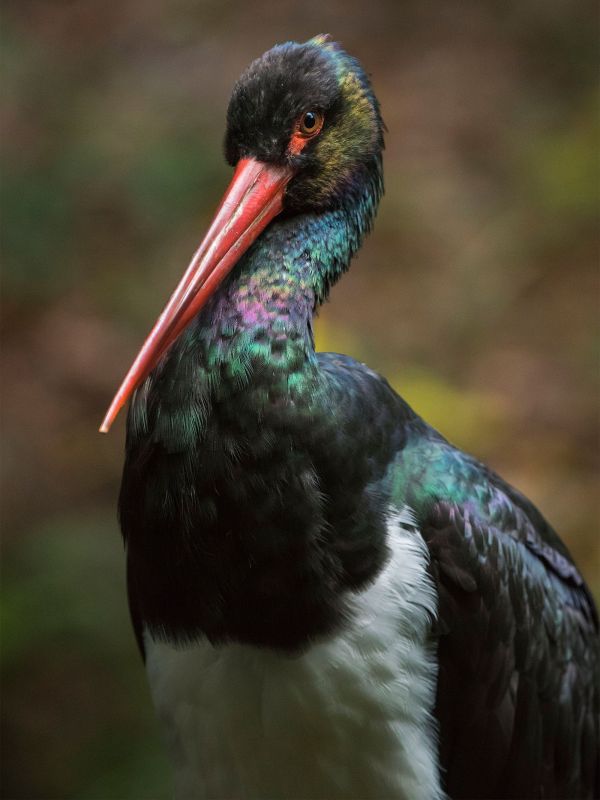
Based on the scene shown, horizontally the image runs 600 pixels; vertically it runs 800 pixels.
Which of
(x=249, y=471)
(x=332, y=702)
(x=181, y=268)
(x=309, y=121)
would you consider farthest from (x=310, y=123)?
(x=181, y=268)

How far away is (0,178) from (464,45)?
334 cm

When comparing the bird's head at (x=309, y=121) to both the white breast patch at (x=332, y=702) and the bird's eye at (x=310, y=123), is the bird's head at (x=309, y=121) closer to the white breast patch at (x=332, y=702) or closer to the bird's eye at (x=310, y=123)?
the bird's eye at (x=310, y=123)

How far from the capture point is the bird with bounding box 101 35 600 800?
221cm

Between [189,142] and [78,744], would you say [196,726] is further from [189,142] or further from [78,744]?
[189,142]

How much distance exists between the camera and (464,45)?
733cm

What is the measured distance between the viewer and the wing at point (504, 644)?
2.44 metres

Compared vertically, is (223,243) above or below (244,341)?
above

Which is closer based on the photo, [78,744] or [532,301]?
[78,744]

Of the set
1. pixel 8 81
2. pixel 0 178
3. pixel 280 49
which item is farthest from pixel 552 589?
pixel 8 81

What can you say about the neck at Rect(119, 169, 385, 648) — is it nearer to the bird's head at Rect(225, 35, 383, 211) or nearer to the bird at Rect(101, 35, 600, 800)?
the bird at Rect(101, 35, 600, 800)

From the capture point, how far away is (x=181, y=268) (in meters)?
5.30

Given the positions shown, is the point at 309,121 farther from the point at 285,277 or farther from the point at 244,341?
the point at 244,341

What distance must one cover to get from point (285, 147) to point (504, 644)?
1086mm

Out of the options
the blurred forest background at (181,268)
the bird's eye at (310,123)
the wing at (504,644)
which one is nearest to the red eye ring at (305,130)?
the bird's eye at (310,123)
